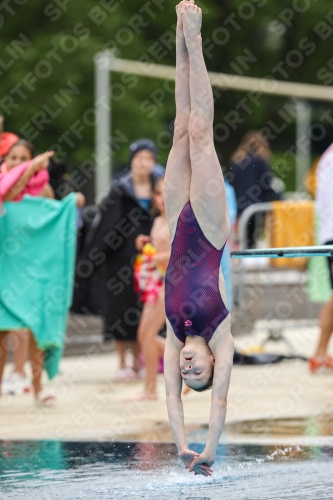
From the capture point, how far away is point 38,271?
8984 millimetres

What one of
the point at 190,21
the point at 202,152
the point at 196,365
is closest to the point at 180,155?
the point at 202,152

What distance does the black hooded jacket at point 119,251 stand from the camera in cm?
1034

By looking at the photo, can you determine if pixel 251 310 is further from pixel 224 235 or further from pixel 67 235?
pixel 224 235

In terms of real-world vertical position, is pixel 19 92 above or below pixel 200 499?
above

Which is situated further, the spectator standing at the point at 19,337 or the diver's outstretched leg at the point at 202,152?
the spectator standing at the point at 19,337

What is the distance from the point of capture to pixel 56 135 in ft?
74.9

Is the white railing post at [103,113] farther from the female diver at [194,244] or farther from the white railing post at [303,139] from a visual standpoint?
the white railing post at [303,139]

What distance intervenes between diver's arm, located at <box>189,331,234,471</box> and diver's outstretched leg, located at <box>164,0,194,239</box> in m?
0.79

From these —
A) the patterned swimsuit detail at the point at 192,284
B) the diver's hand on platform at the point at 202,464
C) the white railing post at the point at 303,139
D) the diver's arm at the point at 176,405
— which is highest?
the white railing post at the point at 303,139

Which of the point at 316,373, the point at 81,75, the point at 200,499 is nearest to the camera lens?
the point at 200,499

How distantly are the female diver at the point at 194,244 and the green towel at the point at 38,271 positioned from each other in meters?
3.22

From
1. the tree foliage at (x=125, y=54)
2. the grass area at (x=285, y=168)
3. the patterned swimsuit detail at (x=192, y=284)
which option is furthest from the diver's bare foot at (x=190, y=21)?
the grass area at (x=285, y=168)

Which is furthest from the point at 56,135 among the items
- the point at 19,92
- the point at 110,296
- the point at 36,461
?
the point at 36,461

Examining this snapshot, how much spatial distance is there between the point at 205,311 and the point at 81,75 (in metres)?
16.2
